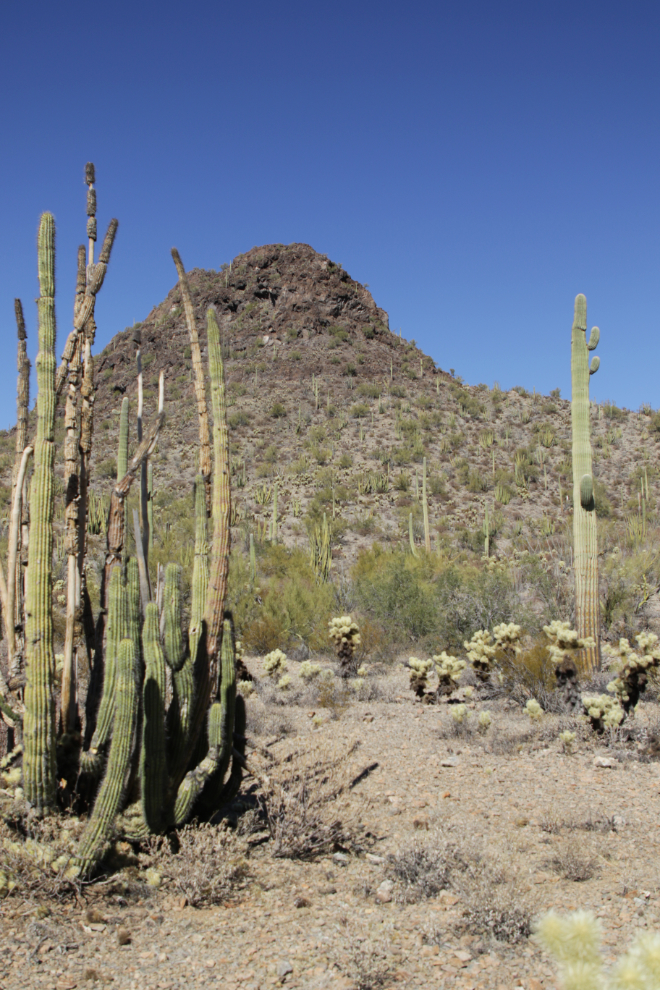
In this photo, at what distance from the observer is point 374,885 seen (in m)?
3.98

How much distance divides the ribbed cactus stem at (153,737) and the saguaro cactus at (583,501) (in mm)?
6272

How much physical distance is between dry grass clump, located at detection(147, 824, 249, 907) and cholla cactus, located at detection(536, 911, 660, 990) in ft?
8.68

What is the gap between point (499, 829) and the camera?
15.7 ft

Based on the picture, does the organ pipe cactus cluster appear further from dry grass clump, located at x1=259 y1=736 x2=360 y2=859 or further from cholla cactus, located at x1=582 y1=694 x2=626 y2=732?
cholla cactus, located at x1=582 y1=694 x2=626 y2=732

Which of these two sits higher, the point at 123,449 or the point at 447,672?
the point at 123,449

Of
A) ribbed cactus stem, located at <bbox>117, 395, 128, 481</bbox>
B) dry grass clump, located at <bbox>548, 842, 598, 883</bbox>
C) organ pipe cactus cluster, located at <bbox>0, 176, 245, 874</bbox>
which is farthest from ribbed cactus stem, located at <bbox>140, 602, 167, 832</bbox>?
dry grass clump, located at <bbox>548, 842, 598, 883</bbox>

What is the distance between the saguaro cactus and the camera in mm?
9016

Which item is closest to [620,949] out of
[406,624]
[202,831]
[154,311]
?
[202,831]

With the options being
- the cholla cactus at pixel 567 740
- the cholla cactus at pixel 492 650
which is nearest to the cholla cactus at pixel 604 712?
the cholla cactus at pixel 567 740

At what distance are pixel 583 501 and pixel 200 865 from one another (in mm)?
7213

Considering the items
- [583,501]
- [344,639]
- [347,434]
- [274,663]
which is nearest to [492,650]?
[344,639]

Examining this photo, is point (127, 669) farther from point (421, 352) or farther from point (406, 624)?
point (421, 352)

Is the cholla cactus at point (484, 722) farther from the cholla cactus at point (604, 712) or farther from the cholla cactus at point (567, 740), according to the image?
the cholla cactus at point (604, 712)

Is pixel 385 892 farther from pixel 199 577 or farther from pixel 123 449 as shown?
pixel 123 449
